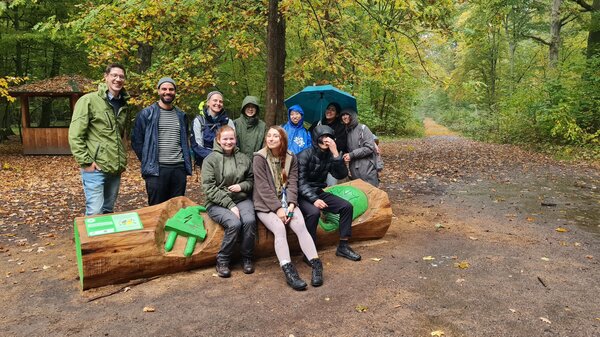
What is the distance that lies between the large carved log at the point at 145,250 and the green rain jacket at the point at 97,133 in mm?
642

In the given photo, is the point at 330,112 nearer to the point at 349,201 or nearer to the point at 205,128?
the point at 349,201

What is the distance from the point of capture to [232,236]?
14.6ft

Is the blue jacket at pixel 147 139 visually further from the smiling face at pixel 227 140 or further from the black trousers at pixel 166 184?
the smiling face at pixel 227 140

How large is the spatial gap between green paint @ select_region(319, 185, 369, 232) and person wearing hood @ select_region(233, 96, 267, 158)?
3.89ft

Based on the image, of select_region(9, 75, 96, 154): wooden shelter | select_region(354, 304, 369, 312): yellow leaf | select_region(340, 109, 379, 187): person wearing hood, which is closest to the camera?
select_region(354, 304, 369, 312): yellow leaf

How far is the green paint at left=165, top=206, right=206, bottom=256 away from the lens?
4.48m

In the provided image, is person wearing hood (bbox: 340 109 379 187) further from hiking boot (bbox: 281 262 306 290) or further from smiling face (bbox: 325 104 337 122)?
hiking boot (bbox: 281 262 306 290)

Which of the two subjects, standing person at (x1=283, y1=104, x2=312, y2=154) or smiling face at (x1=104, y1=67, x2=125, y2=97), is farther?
standing person at (x1=283, y1=104, x2=312, y2=154)

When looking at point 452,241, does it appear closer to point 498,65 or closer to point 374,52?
point 374,52

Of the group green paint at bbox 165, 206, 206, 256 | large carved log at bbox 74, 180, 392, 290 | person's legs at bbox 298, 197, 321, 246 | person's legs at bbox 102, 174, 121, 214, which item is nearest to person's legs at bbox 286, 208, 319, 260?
person's legs at bbox 298, 197, 321, 246

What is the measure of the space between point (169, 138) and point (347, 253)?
254 centimetres

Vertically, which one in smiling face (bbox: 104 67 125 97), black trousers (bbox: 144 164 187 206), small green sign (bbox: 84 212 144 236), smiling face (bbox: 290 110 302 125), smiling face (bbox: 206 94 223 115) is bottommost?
small green sign (bbox: 84 212 144 236)

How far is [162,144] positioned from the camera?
16.1 feet

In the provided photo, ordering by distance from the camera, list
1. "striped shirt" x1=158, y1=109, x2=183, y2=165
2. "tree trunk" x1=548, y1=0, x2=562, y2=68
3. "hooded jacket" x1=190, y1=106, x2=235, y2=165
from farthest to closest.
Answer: "tree trunk" x1=548, y1=0, x2=562, y2=68 → "hooded jacket" x1=190, y1=106, x2=235, y2=165 → "striped shirt" x1=158, y1=109, x2=183, y2=165
